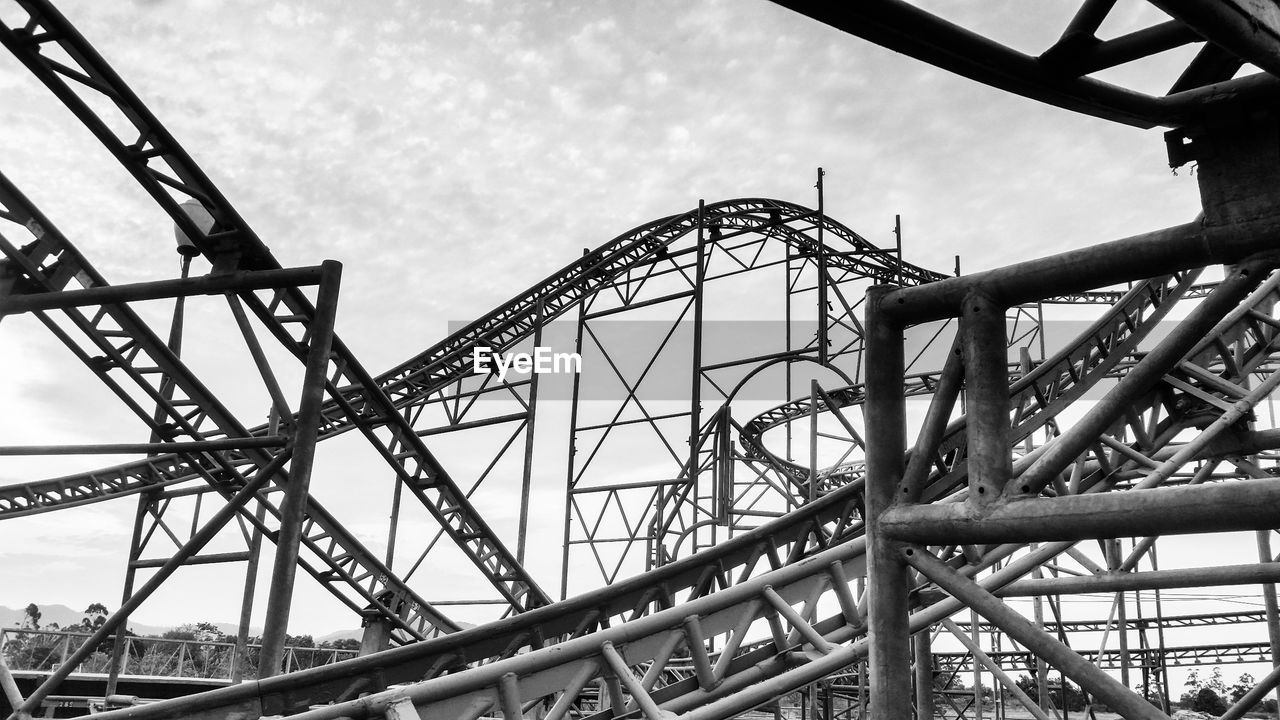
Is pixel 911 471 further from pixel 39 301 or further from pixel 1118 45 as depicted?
pixel 39 301

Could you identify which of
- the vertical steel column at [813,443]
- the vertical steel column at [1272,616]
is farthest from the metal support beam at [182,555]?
the vertical steel column at [1272,616]

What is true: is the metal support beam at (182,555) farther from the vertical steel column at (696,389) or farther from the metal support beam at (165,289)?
the vertical steel column at (696,389)

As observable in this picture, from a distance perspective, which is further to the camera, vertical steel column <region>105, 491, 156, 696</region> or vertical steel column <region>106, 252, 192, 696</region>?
vertical steel column <region>105, 491, 156, 696</region>

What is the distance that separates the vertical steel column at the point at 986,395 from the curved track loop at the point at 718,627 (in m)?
1.68

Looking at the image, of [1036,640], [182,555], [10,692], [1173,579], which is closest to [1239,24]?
[1036,640]

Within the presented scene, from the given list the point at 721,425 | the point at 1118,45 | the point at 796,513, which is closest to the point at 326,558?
the point at 796,513

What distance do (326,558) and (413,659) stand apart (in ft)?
11.4

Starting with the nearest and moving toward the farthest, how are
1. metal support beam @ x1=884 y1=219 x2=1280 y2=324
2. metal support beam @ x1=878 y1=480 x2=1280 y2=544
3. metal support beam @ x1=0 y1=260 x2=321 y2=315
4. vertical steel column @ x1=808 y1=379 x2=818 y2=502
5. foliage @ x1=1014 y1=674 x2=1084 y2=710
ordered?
metal support beam @ x1=878 y1=480 x2=1280 y2=544, metal support beam @ x1=884 y1=219 x2=1280 y2=324, metal support beam @ x1=0 y1=260 x2=321 y2=315, vertical steel column @ x1=808 y1=379 x2=818 y2=502, foliage @ x1=1014 y1=674 x2=1084 y2=710

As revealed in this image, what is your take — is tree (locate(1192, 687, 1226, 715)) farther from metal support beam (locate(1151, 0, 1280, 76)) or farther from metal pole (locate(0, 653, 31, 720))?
metal support beam (locate(1151, 0, 1280, 76))

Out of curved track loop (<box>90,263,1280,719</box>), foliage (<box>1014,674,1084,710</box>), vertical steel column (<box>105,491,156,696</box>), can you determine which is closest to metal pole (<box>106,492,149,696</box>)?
vertical steel column (<box>105,491,156,696</box>)

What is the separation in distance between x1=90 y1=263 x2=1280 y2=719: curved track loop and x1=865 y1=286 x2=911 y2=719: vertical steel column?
156 cm

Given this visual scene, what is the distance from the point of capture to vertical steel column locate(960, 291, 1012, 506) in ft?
8.80

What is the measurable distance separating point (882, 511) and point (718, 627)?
327 centimetres

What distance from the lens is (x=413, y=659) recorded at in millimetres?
6762
